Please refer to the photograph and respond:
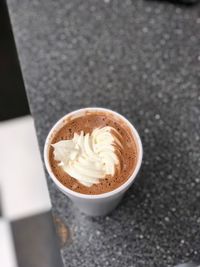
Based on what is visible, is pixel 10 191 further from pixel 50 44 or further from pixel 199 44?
pixel 199 44

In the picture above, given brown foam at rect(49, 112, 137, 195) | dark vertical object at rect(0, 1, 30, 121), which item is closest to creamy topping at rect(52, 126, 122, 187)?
brown foam at rect(49, 112, 137, 195)

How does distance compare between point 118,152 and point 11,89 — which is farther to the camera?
point 11,89

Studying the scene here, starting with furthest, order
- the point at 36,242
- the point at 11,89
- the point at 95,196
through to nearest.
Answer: the point at 11,89, the point at 36,242, the point at 95,196

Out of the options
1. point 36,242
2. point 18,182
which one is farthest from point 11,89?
point 36,242

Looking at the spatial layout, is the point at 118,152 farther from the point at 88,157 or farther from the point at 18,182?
the point at 18,182

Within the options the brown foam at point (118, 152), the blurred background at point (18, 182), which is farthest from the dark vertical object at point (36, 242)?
the brown foam at point (118, 152)

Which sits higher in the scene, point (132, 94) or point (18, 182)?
point (132, 94)

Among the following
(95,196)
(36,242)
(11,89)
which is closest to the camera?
(95,196)
